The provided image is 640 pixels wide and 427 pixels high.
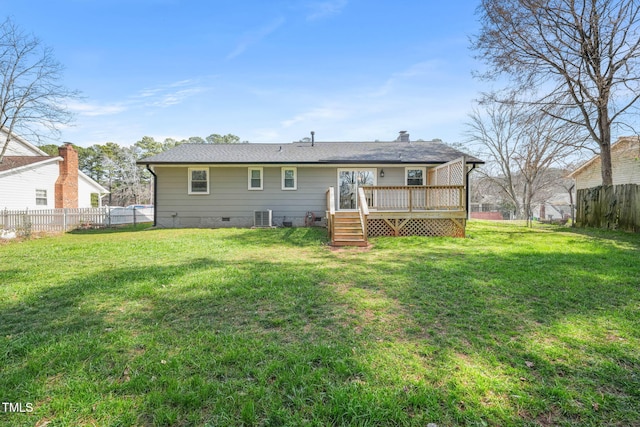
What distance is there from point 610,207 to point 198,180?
1649 cm

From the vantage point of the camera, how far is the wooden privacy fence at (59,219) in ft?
38.7

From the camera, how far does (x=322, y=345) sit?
2703 millimetres

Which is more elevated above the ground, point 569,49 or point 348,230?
point 569,49

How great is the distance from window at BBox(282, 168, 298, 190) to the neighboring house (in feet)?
53.9

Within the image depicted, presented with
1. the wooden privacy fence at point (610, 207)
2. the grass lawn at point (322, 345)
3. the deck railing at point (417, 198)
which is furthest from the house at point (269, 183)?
the grass lawn at point (322, 345)

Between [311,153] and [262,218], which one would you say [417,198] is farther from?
[262,218]

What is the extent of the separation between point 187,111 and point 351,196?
43.6ft

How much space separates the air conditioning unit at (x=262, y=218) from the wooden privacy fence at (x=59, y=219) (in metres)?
7.91

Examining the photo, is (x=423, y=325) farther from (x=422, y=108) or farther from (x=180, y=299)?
(x=422, y=108)

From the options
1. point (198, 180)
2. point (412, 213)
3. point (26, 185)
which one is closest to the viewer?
point (412, 213)

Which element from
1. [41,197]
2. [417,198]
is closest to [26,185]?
[41,197]

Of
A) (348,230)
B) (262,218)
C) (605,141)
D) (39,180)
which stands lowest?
(348,230)

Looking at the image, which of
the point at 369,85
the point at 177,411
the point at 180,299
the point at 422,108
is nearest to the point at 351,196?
the point at 369,85

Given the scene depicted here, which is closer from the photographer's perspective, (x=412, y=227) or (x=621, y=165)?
(x=412, y=227)
